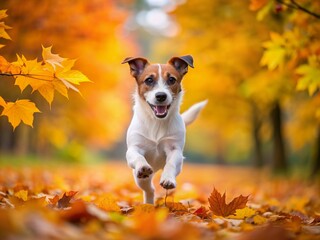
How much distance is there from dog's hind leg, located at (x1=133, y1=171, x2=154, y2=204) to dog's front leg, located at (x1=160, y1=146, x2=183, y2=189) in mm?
345

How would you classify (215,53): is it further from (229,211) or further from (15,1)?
(229,211)

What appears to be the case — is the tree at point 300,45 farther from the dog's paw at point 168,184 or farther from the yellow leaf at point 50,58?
the yellow leaf at point 50,58

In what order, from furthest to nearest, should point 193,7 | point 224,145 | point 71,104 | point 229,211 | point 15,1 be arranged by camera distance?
point 224,145
point 71,104
point 193,7
point 15,1
point 229,211

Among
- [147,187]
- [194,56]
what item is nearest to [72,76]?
[147,187]

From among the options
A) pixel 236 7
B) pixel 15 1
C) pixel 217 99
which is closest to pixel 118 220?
pixel 15 1

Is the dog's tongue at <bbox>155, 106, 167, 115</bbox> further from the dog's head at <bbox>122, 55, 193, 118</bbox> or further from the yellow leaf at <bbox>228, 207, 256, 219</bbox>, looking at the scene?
the yellow leaf at <bbox>228, 207, 256, 219</bbox>

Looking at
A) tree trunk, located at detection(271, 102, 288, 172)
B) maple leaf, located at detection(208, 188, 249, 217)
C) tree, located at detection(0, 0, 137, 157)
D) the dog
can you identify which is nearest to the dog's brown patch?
the dog

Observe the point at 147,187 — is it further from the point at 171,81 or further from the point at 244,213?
the point at 244,213

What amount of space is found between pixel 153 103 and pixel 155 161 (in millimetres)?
577

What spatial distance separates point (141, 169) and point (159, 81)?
108 centimetres

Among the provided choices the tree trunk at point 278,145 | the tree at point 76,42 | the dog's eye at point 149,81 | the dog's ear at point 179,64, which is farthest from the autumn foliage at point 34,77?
the tree trunk at point 278,145

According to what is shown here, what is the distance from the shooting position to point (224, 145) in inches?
1356

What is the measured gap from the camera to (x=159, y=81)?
4.35 m

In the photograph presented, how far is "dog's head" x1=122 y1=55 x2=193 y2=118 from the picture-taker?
13.7 feet
